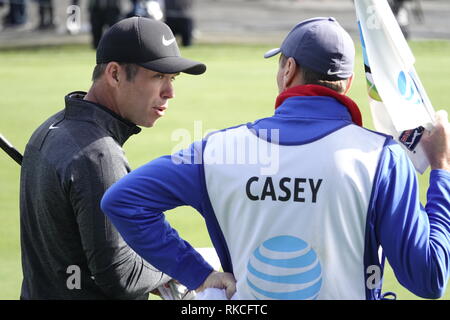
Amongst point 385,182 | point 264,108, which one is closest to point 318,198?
point 385,182

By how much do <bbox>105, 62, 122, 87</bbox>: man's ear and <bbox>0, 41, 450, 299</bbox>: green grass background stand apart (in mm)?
2851

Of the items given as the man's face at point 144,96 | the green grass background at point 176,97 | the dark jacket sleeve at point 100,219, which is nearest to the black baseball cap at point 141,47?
the man's face at point 144,96

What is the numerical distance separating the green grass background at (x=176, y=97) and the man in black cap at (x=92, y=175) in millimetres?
2713

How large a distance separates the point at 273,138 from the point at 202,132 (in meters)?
8.14

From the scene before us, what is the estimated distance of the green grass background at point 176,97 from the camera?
797 cm

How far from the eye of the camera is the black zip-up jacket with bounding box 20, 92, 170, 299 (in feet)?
11.7

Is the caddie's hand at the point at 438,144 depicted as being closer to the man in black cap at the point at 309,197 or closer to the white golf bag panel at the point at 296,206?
the man in black cap at the point at 309,197

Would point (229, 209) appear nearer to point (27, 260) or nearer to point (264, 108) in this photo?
point (27, 260)

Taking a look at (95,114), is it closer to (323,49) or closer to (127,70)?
(127,70)

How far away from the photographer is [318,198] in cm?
298

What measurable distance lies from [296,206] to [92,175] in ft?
3.14

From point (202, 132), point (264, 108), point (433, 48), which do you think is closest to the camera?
point (202, 132)

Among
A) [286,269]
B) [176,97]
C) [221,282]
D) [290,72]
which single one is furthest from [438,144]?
[176,97]

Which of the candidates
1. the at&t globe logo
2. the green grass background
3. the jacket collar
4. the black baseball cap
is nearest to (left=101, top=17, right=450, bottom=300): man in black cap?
the at&t globe logo
